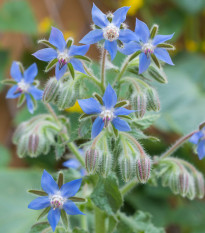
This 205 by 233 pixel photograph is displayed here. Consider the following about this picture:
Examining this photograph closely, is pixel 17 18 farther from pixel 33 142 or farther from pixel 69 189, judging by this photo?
pixel 69 189

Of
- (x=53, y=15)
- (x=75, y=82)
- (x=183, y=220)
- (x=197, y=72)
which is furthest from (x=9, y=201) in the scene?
(x=53, y=15)

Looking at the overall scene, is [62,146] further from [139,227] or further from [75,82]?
[139,227]

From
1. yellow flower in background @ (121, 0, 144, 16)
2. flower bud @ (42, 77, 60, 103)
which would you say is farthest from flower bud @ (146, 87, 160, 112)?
yellow flower in background @ (121, 0, 144, 16)

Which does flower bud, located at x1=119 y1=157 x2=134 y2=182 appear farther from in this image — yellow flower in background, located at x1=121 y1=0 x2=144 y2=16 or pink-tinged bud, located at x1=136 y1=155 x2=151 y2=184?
yellow flower in background, located at x1=121 y1=0 x2=144 y2=16

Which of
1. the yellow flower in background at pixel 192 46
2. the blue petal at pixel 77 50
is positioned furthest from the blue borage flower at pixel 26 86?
the yellow flower in background at pixel 192 46

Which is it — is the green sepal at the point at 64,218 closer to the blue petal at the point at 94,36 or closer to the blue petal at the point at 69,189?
the blue petal at the point at 69,189
